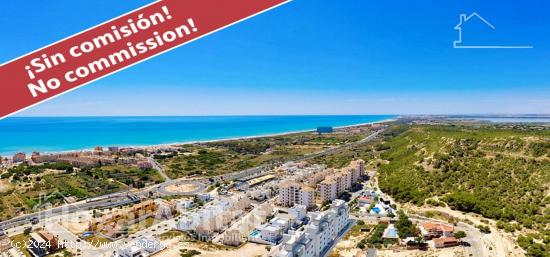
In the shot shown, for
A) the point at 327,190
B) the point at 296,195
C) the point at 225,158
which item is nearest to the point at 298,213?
the point at 296,195

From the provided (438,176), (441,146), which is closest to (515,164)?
(438,176)

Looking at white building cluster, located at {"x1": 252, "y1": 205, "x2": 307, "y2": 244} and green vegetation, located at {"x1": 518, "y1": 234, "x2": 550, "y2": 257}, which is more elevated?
white building cluster, located at {"x1": 252, "y1": 205, "x2": 307, "y2": 244}

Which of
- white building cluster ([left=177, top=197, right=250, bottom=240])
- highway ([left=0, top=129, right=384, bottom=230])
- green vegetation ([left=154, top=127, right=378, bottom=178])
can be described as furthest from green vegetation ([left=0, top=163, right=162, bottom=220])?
white building cluster ([left=177, top=197, right=250, bottom=240])

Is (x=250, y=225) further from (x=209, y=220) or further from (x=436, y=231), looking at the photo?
(x=436, y=231)

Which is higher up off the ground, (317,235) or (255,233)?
(317,235)

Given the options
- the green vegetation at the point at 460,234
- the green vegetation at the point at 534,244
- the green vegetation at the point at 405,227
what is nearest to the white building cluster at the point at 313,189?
the green vegetation at the point at 405,227

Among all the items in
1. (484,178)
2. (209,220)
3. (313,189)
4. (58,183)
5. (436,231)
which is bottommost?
(436,231)

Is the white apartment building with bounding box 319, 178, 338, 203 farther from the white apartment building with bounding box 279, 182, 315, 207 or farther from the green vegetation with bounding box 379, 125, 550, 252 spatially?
the green vegetation with bounding box 379, 125, 550, 252
